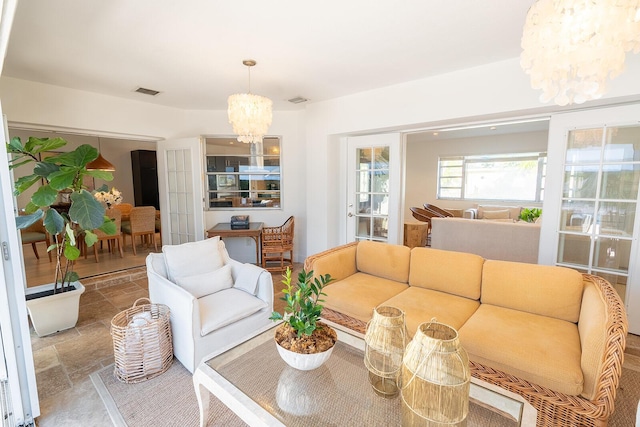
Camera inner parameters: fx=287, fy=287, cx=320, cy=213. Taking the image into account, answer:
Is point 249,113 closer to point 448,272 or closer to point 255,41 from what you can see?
point 255,41

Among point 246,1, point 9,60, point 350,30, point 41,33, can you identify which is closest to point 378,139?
point 350,30

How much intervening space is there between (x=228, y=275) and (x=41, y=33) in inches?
95.5

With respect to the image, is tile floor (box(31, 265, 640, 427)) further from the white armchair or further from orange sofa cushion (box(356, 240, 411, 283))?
orange sofa cushion (box(356, 240, 411, 283))

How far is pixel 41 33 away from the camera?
226 cm

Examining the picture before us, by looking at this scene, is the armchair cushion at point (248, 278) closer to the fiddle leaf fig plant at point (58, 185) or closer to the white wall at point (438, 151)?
the fiddle leaf fig plant at point (58, 185)

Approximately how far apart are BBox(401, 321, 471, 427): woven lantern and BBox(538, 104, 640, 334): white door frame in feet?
8.72

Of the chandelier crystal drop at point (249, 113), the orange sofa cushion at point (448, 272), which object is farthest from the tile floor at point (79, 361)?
the chandelier crystal drop at point (249, 113)

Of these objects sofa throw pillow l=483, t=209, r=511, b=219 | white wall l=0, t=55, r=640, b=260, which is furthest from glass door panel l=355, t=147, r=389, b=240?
sofa throw pillow l=483, t=209, r=511, b=219

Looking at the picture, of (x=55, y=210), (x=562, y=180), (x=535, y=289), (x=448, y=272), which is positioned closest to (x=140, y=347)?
(x=55, y=210)

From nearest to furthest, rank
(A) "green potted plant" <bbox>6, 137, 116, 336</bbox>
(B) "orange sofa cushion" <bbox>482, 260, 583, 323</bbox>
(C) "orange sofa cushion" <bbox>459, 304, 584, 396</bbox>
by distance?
(C) "orange sofa cushion" <bbox>459, 304, 584, 396</bbox>
(B) "orange sofa cushion" <bbox>482, 260, 583, 323</bbox>
(A) "green potted plant" <bbox>6, 137, 116, 336</bbox>

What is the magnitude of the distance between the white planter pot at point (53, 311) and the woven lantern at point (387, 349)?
2835mm

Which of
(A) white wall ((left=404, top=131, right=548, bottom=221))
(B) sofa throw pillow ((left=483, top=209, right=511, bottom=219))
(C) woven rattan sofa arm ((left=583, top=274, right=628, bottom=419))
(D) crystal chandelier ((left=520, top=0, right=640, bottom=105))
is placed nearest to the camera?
A: (D) crystal chandelier ((left=520, top=0, right=640, bottom=105))

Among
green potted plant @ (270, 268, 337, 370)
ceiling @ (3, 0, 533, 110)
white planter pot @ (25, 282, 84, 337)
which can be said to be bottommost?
white planter pot @ (25, 282, 84, 337)

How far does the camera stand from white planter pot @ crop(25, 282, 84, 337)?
2488 mm
